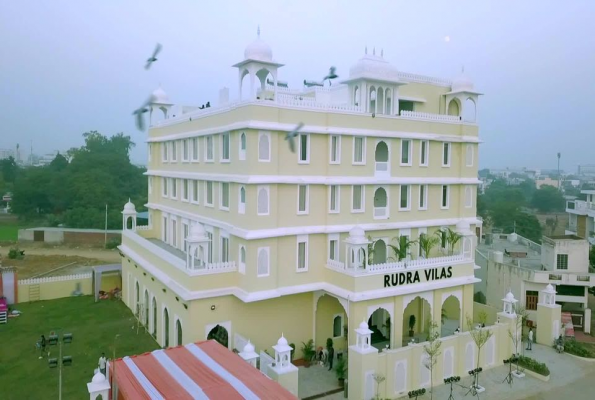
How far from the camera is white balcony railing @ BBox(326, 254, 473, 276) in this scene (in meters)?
17.7

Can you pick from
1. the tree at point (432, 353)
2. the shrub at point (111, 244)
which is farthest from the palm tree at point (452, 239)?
the shrub at point (111, 244)

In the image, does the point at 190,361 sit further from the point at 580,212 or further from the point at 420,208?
the point at 580,212

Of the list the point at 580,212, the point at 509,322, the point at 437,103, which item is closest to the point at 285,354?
the point at 509,322

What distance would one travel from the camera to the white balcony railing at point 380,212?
67.1ft

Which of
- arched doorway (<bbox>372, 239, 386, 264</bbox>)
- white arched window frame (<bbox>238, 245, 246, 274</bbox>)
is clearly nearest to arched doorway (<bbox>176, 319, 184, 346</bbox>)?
white arched window frame (<bbox>238, 245, 246, 274</bbox>)

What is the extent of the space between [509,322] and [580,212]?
24.3 m

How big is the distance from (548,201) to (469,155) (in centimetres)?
7606

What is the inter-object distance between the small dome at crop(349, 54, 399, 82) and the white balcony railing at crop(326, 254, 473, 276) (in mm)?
7497

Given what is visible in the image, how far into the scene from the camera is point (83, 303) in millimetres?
26453

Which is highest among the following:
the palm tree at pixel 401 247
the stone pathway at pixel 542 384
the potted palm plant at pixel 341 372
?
the palm tree at pixel 401 247

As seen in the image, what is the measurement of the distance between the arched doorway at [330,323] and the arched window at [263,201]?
14.2 feet

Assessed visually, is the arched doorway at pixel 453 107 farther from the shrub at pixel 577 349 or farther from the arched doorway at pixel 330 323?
the shrub at pixel 577 349

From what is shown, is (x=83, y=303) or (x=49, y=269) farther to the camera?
(x=49, y=269)

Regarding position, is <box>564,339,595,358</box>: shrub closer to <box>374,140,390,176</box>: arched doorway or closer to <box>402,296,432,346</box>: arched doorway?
<box>402,296,432,346</box>: arched doorway
